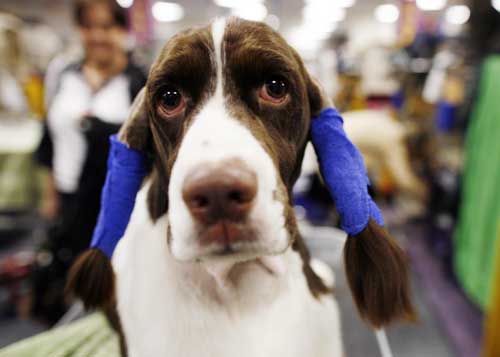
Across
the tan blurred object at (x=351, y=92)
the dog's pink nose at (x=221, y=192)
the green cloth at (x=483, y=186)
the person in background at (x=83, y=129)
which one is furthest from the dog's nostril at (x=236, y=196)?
the tan blurred object at (x=351, y=92)

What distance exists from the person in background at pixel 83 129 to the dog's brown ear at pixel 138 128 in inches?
6.6

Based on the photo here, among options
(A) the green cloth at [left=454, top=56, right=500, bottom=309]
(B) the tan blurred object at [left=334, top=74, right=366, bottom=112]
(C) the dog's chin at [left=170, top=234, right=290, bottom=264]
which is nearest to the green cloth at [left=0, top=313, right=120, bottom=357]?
(C) the dog's chin at [left=170, top=234, right=290, bottom=264]

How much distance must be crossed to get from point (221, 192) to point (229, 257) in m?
0.10

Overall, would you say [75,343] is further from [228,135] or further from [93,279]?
[228,135]

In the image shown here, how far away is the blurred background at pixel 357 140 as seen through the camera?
1188 mm

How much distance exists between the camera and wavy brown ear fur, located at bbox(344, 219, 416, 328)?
61cm

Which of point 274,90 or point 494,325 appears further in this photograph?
point 494,325

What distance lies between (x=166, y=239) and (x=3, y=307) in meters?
2.07

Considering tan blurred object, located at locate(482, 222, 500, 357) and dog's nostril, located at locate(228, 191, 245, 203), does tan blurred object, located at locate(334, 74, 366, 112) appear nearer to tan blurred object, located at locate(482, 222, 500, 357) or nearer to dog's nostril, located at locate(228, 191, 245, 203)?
tan blurred object, located at locate(482, 222, 500, 357)

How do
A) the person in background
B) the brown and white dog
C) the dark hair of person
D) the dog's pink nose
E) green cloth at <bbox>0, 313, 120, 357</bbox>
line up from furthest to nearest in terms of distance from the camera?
the dark hair of person < the person in background < green cloth at <bbox>0, 313, 120, 357</bbox> < the brown and white dog < the dog's pink nose

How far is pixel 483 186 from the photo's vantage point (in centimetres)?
179

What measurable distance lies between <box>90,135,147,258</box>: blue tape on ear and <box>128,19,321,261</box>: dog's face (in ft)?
0.17

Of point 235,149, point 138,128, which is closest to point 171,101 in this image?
point 138,128

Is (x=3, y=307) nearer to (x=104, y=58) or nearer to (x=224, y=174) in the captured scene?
(x=104, y=58)
